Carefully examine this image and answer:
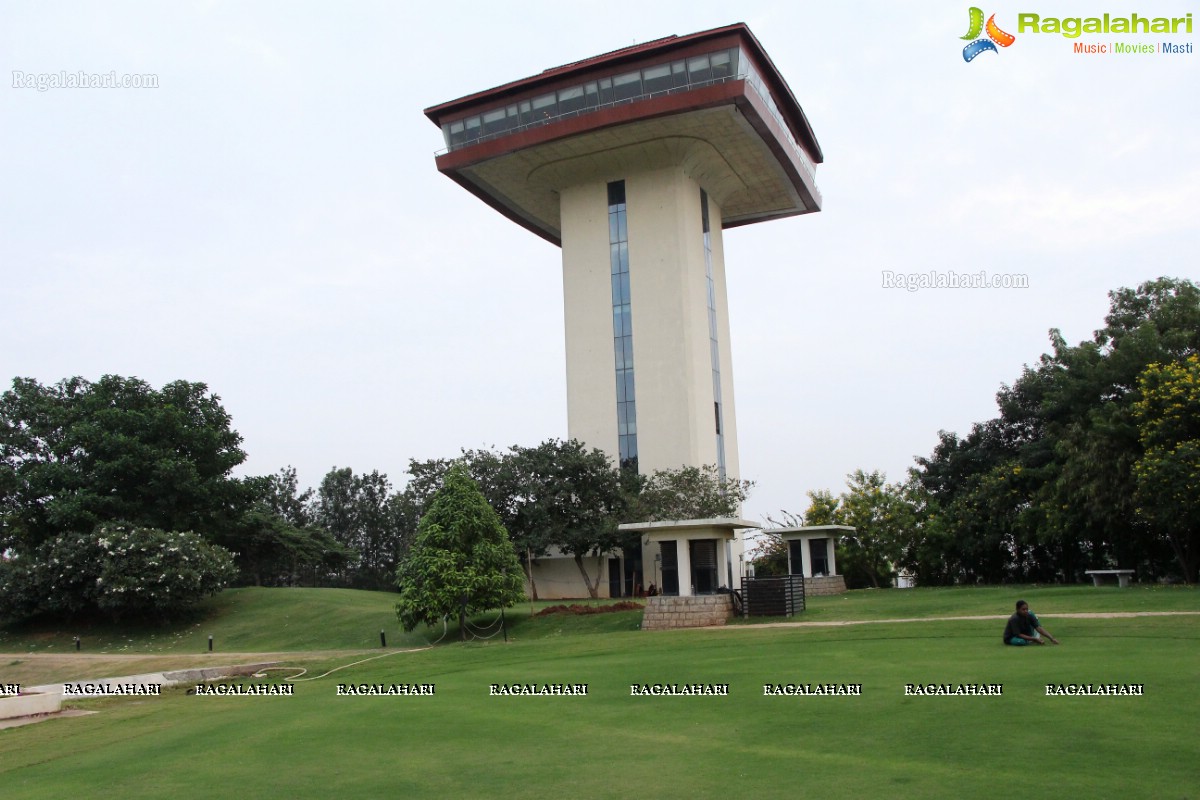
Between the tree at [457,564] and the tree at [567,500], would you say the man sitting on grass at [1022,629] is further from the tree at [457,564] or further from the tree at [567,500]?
the tree at [567,500]

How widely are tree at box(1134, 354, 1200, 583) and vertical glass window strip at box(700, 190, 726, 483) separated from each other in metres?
22.6

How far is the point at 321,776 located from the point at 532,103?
44366 mm

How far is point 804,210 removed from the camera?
59.7 metres

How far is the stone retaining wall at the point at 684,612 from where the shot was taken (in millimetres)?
28328

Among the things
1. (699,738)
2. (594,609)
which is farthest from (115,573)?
(699,738)

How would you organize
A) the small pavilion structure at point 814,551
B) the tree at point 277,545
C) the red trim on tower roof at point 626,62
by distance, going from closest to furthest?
the small pavilion structure at point 814,551, the red trim on tower roof at point 626,62, the tree at point 277,545

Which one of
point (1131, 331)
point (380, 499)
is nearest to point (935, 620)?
point (1131, 331)

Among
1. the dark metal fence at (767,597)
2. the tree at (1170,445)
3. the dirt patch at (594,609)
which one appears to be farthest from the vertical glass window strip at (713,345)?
the tree at (1170,445)

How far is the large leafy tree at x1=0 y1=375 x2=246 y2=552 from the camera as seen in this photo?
141 ft

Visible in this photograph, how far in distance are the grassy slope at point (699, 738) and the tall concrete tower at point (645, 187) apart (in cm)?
3245

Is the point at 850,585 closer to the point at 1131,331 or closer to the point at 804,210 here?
the point at 1131,331

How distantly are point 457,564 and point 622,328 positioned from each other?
914 inches

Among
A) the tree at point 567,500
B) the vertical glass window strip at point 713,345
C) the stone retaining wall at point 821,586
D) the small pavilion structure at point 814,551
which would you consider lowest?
the stone retaining wall at point 821,586

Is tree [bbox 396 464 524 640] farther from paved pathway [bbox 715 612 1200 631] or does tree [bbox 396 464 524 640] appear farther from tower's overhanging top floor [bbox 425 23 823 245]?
tower's overhanging top floor [bbox 425 23 823 245]
